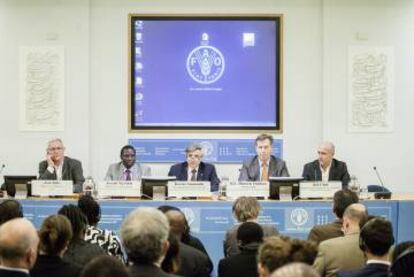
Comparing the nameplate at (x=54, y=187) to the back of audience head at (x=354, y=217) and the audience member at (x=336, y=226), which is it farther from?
the back of audience head at (x=354, y=217)

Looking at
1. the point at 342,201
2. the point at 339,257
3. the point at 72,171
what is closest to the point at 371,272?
the point at 339,257

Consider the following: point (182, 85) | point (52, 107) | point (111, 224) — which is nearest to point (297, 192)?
point (111, 224)

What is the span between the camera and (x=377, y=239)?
3457 millimetres

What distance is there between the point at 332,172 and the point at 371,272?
4488 millimetres

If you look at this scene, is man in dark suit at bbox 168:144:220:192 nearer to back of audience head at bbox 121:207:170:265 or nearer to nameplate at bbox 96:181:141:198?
nameplate at bbox 96:181:141:198

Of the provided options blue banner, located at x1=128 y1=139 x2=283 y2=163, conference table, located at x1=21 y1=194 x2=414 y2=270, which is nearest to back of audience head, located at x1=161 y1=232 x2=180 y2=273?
conference table, located at x1=21 y1=194 x2=414 y2=270

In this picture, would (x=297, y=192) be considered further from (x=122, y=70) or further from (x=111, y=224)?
(x=122, y=70)

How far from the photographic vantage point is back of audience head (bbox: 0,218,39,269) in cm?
294

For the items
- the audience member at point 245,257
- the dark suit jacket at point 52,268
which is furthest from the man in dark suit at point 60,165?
the dark suit jacket at point 52,268

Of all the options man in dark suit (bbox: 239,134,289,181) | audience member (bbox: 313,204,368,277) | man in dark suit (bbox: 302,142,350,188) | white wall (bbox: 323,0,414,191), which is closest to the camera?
audience member (bbox: 313,204,368,277)

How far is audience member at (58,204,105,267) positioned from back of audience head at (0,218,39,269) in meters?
0.95

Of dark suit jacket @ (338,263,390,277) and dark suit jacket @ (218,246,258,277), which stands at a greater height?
dark suit jacket @ (338,263,390,277)

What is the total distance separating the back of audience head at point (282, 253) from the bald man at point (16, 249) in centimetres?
95

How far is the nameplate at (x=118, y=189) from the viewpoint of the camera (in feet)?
22.1
